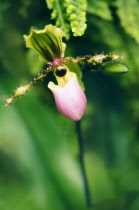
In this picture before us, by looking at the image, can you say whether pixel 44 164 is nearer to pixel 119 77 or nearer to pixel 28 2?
pixel 119 77

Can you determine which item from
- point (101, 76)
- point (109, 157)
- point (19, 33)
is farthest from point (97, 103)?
point (19, 33)

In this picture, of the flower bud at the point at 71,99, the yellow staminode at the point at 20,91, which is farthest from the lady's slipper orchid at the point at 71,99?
the yellow staminode at the point at 20,91

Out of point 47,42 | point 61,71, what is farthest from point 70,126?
point 47,42

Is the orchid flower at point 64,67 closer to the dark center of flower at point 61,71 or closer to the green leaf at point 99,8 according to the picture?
the dark center of flower at point 61,71

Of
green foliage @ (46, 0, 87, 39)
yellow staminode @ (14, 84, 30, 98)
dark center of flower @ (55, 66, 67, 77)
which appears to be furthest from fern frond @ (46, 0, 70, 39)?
yellow staminode @ (14, 84, 30, 98)

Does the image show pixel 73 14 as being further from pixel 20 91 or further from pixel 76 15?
pixel 20 91

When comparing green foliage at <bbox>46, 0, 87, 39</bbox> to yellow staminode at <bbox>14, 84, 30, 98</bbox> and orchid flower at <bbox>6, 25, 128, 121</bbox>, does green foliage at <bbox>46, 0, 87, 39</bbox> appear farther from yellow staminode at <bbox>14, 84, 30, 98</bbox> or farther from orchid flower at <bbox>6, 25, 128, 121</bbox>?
yellow staminode at <bbox>14, 84, 30, 98</bbox>

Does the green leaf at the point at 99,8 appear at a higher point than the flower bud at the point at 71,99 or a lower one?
higher
